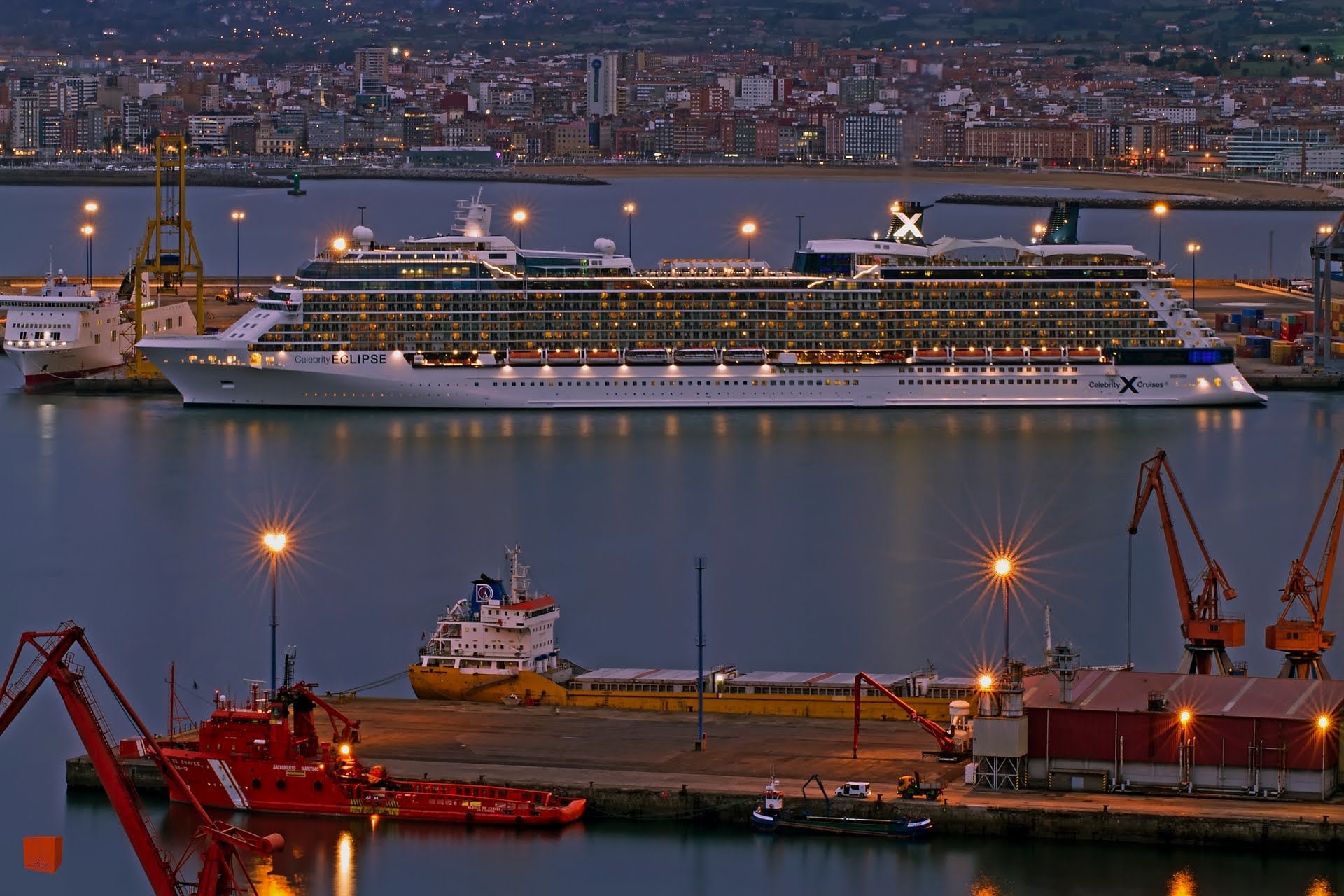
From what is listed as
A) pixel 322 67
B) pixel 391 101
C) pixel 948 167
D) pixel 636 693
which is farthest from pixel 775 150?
pixel 636 693

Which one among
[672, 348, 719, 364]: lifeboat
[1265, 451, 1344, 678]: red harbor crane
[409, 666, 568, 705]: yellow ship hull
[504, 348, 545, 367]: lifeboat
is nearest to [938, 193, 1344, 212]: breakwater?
[672, 348, 719, 364]: lifeboat

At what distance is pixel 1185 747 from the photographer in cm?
1841

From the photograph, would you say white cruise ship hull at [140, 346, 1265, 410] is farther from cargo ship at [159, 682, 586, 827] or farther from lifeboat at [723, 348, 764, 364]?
cargo ship at [159, 682, 586, 827]

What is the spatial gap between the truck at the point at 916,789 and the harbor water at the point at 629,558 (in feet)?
1.12

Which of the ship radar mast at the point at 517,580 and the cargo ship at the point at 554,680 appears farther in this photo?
the ship radar mast at the point at 517,580

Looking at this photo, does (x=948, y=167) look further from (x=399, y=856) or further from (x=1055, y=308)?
(x=399, y=856)

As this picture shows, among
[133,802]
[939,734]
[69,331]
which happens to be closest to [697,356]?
[69,331]

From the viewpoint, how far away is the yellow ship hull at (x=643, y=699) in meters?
20.5

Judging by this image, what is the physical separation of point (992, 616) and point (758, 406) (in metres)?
16.5

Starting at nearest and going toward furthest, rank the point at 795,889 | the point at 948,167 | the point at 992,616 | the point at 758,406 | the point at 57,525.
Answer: the point at 795,889
the point at 992,616
the point at 57,525
the point at 758,406
the point at 948,167

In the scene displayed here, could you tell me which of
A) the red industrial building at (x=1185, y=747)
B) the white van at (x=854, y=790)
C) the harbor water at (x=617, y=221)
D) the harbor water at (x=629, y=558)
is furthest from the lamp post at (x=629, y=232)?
the white van at (x=854, y=790)

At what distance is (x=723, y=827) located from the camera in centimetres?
1831

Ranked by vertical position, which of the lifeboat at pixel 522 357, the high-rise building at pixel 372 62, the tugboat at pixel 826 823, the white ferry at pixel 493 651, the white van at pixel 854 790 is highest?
the high-rise building at pixel 372 62

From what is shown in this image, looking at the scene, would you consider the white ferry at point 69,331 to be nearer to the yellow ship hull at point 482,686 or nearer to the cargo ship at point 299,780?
the yellow ship hull at point 482,686
